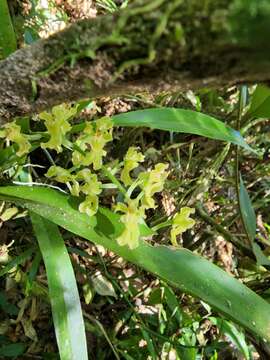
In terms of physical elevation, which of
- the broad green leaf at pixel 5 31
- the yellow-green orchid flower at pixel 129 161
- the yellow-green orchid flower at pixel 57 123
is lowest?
the yellow-green orchid flower at pixel 129 161

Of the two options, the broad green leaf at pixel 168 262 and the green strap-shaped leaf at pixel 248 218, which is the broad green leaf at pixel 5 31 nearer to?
the broad green leaf at pixel 168 262

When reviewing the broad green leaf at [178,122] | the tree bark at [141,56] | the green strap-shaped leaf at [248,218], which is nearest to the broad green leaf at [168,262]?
the broad green leaf at [178,122]

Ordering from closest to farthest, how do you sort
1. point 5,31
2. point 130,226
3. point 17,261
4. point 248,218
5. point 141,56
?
point 141,56 < point 130,226 < point 5,31 < point 17,261 < point 248,218

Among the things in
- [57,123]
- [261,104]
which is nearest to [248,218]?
[261,104]

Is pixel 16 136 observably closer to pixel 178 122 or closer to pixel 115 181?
pixel 115 181

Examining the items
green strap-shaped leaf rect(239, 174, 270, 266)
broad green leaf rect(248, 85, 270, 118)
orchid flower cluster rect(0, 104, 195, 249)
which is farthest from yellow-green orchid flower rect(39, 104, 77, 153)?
green strap-shaped leaf rect(239, 174, 270, 266)
